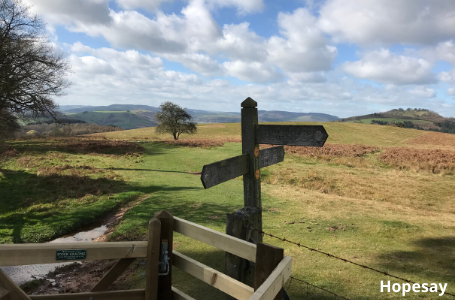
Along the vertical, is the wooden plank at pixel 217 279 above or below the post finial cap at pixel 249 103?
below

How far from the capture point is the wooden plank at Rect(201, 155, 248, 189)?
3.69 m

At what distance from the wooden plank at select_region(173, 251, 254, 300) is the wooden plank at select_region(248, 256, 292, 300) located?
49 centimetres

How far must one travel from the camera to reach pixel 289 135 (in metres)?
4.47

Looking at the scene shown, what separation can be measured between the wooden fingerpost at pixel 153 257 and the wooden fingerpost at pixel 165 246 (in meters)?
0.08

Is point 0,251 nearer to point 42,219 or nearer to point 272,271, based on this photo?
point 272,271

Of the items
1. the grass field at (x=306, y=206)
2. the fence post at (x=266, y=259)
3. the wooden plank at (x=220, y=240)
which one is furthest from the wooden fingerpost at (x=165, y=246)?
the grass field at (x=306, y=206)

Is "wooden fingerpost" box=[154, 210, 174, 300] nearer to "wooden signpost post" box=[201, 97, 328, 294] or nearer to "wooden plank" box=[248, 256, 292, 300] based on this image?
"wooden signpost post" box=[201, 97, 328, 294]

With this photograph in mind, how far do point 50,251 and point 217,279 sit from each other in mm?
1900

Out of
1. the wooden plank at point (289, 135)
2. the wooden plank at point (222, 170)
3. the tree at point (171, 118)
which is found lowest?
the wooden plank at point (222, 170)

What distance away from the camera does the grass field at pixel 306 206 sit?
615 cm

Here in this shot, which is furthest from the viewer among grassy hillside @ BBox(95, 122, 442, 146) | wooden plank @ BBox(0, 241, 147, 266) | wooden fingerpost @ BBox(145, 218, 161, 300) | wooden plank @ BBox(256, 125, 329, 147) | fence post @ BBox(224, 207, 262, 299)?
grassy hillside @ BBox(95, 122, 442, 146)

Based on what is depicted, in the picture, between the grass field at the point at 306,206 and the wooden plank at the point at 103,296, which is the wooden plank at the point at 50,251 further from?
the grass field at the point at 306,206

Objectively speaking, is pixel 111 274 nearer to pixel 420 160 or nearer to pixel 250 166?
pixel 250 166

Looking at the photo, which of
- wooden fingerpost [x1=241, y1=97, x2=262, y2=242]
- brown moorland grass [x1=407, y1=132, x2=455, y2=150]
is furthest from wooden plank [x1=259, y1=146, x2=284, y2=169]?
brown moorland grass [x1=407, y1=132, x2=455, y2=150]
